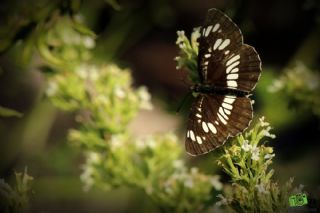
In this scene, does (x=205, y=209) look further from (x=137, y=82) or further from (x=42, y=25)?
(x=137, y=82)

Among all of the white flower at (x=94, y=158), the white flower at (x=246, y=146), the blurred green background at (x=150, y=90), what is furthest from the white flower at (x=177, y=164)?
the white flower at (x=246, y=146)

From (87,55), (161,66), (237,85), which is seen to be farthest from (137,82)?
(237,85)

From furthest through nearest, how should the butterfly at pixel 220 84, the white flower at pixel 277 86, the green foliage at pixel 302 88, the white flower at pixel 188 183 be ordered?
1. the white flower at pixel 277 86
2. the green foliage at pixel 302 88
3. the white flower at pixel 188 183
4. the butterfly at pixel 220 84

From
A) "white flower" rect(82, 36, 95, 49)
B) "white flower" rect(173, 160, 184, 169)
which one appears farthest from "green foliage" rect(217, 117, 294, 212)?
"white flower" rect(82, 36, 95, 49)

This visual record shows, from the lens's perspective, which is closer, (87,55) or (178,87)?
(87,55)

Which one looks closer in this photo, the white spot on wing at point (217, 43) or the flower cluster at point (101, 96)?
the white spot on wing at point (217, 43)

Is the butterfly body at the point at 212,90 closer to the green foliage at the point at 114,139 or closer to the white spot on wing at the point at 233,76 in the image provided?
the white spot on wing at the point at 233,76

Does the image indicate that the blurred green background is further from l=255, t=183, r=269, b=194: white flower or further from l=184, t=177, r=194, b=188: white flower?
l=255, t=183, r=269, b=194: white flower
